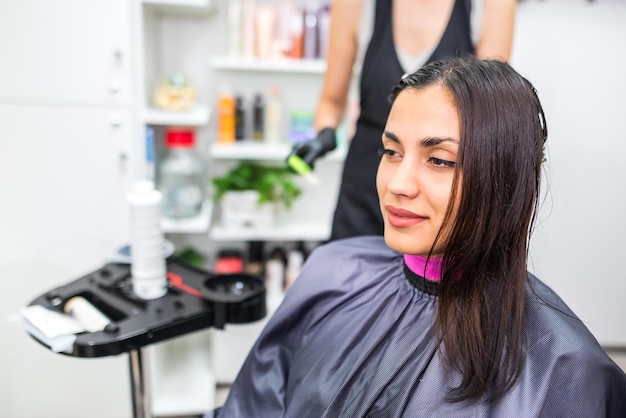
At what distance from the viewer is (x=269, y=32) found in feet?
6.93

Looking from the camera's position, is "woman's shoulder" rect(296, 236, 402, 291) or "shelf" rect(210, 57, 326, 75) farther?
"shelf" rect(210, 57, 326, 75)

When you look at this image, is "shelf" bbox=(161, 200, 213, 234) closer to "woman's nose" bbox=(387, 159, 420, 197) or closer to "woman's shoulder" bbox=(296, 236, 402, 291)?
"woman's shoulder" bbox=(296, 236, 402, 291)

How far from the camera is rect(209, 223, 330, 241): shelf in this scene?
2195mm

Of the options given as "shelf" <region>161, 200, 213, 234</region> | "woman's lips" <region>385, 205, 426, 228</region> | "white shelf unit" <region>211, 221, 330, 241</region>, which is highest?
"woman's lips" <region>385, 205, 426, 228</region>

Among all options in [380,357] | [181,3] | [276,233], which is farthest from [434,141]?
[276,233]

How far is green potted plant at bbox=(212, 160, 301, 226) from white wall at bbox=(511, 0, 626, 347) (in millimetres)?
1347

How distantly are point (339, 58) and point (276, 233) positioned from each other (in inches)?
37.0

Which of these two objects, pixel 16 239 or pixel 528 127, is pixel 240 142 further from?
pixel 528 127

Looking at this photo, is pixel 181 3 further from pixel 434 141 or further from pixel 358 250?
pixel 434 141

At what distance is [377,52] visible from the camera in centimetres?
137

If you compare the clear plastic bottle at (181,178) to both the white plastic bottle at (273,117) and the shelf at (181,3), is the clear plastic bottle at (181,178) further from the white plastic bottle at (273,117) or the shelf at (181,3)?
the shelf at (181,3)

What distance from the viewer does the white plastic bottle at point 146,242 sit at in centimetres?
126

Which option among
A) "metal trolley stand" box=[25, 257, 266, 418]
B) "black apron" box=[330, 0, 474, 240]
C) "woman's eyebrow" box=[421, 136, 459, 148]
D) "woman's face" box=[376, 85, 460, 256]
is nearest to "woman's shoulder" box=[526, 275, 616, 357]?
"woman's face" box=[376, 85, 460, 256]

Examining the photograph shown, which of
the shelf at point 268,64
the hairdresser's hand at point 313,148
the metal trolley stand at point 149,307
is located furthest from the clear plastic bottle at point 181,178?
the hairdresser's hand at point 313,148
